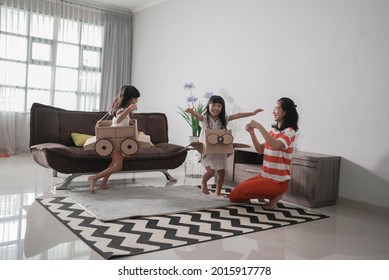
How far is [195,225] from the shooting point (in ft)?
8.34

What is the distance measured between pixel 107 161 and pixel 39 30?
3518 millimetres

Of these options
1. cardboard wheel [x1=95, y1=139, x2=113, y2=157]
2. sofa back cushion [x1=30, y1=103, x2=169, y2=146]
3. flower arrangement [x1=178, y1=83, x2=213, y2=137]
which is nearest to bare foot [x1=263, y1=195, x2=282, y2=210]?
cardboard wheel [x1=95, y1=139, x2=113, y2=157]

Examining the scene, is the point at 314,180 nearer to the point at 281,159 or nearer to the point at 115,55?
the point at 281,159

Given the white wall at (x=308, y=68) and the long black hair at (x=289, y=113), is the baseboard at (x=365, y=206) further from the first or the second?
the long black hair at (x=289, y=113)

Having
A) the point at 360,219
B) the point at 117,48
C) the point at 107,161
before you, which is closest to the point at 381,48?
the point at 360,219

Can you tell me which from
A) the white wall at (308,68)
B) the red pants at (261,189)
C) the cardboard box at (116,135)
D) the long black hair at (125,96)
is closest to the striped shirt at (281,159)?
the red pants at (261,189)

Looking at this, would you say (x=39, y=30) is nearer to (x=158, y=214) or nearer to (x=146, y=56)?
(x=146, y=56)

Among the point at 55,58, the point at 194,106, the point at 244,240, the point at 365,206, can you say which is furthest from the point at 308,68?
the point at 55,58

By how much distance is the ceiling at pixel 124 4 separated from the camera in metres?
6.41

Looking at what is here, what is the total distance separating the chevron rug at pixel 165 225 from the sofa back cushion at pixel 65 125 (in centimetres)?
103

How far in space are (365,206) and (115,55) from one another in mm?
5035

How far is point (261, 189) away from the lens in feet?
9.91

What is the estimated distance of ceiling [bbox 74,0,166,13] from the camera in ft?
21.0

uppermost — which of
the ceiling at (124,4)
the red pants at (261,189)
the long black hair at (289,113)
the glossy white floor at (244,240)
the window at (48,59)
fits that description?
the ceiling at (124,4)
